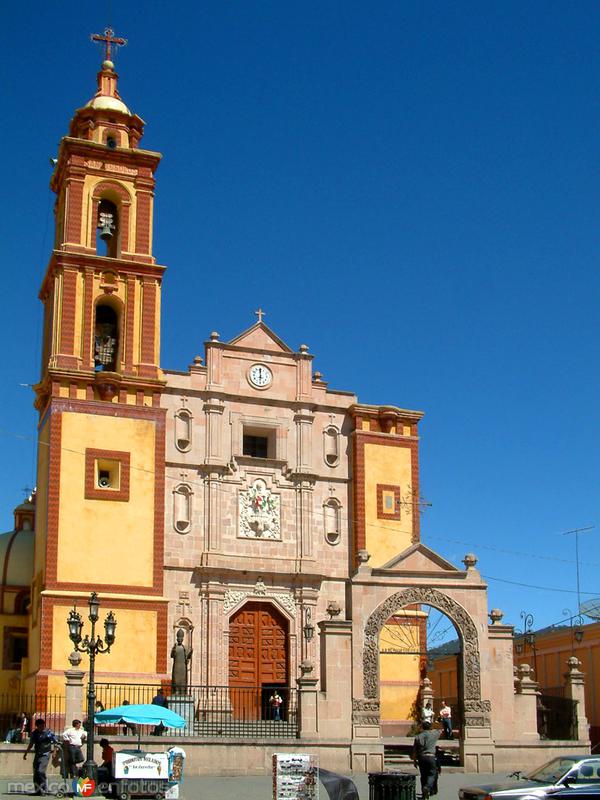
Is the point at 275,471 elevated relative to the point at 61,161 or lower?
lower

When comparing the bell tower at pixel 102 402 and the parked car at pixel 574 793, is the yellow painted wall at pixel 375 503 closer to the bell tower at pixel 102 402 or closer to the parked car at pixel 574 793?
the bell tower at pixel 102 402

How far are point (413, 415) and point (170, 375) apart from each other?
27.4 ft

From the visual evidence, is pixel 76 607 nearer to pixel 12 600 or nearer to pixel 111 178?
pixel 12 600

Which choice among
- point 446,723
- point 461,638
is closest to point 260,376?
point 461,638

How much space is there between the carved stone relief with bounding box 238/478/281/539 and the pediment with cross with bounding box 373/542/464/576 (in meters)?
8.33

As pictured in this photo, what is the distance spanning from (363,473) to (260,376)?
461cm

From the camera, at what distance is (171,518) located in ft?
122

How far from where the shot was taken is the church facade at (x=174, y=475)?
35.0 meters

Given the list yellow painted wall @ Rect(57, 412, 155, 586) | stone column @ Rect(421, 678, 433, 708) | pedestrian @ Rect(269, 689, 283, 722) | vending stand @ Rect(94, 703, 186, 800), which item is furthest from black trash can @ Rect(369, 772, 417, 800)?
stone column @ Rect(421, 678, 433, 708)

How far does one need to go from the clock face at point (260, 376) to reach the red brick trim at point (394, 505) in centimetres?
498

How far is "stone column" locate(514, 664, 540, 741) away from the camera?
99.7 ft

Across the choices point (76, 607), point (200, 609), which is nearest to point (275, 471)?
point (200, 609)

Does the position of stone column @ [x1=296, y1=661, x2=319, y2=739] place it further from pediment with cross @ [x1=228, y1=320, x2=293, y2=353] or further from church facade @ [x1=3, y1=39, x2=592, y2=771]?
pediment with cross @ [x1=228, y1=320, x2=293, y2=353]

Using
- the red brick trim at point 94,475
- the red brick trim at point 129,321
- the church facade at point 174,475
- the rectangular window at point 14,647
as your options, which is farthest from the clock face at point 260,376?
the rectangular window at point 14,647
